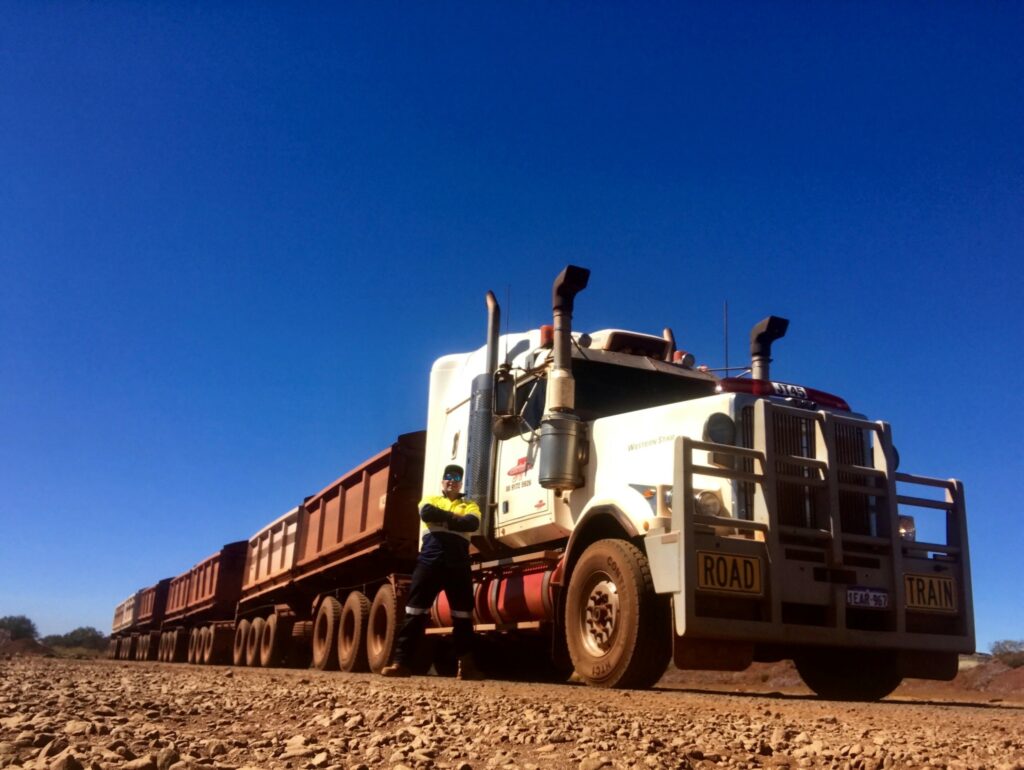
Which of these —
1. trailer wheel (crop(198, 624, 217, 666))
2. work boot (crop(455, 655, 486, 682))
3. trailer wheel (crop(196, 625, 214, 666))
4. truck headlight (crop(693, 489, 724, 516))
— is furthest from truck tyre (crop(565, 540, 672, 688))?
trailer wheel (crop(196, 625, 214, 666))

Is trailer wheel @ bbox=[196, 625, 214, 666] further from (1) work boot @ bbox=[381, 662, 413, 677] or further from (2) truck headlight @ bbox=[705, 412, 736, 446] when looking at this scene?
(2) truck headlight @ bbox=[705, 412, 736, 446]

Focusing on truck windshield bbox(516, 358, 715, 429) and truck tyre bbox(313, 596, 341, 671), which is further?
truck tyre bbox(313, 596, 341, 671)

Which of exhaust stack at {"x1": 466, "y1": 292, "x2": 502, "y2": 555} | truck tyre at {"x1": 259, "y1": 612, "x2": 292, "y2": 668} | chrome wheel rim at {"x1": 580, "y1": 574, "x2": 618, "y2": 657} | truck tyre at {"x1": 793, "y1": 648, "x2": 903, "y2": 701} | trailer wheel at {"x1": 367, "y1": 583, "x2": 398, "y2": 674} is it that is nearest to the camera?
chrome wheel rim at {"x1": 580, "y1": 574, "x2": 618, "y2": 657}

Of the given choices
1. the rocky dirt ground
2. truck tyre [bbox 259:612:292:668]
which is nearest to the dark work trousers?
the rocky dirt ground

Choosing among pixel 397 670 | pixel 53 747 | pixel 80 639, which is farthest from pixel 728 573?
pixel 80 639

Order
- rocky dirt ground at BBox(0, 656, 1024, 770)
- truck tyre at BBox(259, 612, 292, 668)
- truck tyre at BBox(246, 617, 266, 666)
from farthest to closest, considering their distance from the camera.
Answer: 1. truck tyre at BBox(246, 617, 266, 666)
2. truck tyre at BBox(259, 612, 292, 668)
3. rocky dirt ground at BBox(0, 656, 1024, 770)

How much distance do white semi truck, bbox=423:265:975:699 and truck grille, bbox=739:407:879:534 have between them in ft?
0.05

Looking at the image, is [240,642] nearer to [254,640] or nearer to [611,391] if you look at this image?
[254,640]

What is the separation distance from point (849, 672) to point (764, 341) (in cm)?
274

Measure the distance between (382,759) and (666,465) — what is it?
3883mm

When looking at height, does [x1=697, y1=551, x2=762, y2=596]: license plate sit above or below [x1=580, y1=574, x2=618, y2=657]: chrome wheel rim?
above

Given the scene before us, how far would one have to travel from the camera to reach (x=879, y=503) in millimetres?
6715

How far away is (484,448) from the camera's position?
8836 millimetres

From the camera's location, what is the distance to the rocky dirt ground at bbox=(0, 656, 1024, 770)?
3.31 meters
